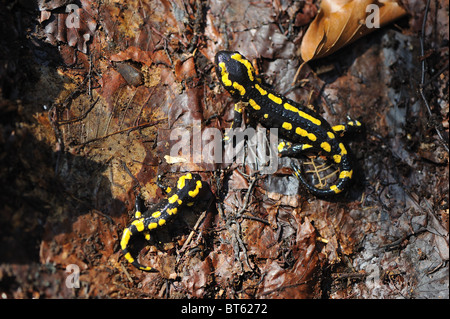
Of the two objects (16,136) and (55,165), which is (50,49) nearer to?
(16,136)

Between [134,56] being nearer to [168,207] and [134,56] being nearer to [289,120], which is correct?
[168,207]

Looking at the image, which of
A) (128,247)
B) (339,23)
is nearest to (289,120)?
(339,23)

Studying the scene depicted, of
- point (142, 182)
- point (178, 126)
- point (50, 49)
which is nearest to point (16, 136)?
point (50, 49)
